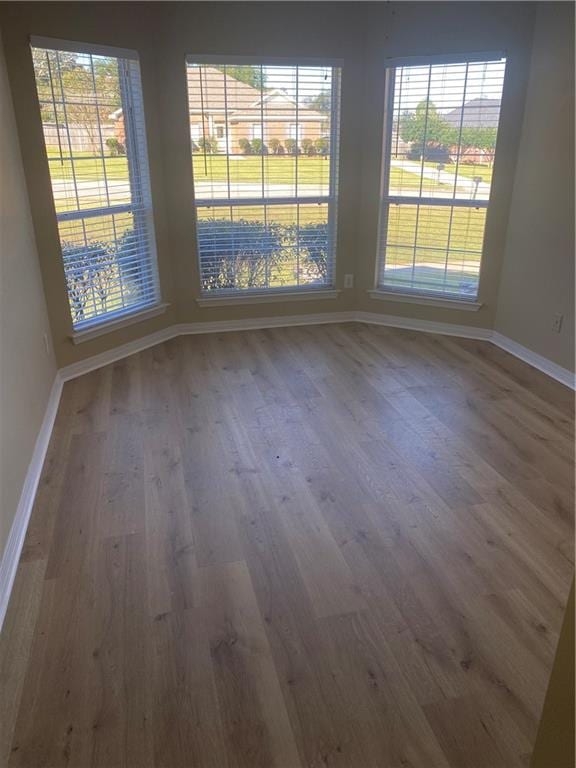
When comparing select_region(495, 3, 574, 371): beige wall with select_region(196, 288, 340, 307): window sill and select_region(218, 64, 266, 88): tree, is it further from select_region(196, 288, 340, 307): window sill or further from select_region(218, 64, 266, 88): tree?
select_region(218, 64, 266, 88): tree

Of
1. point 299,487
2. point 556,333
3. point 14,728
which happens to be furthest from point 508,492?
point 14,728

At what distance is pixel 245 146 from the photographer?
14.2 ft

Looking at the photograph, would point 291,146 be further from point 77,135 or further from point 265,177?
point 77,135

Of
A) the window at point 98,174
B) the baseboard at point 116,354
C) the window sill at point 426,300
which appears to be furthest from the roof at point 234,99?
the baseboard at point 116,354

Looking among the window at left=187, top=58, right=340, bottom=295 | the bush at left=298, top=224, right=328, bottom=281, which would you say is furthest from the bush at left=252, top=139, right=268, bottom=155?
the bush at left=298, top=224, right=328, bottom=281

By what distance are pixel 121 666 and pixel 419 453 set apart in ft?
5.86

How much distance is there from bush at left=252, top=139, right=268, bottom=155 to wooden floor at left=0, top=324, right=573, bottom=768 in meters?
1.99

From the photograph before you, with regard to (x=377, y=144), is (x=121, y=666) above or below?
below

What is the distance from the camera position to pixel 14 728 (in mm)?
1584

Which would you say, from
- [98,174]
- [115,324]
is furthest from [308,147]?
[115,324]

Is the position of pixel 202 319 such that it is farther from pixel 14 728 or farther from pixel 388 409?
pixel 14 728

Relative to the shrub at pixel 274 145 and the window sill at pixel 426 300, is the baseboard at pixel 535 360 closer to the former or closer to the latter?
the window sill at pixel 426 300

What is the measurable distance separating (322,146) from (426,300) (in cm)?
152

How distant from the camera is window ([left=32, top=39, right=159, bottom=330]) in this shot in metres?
3.43
